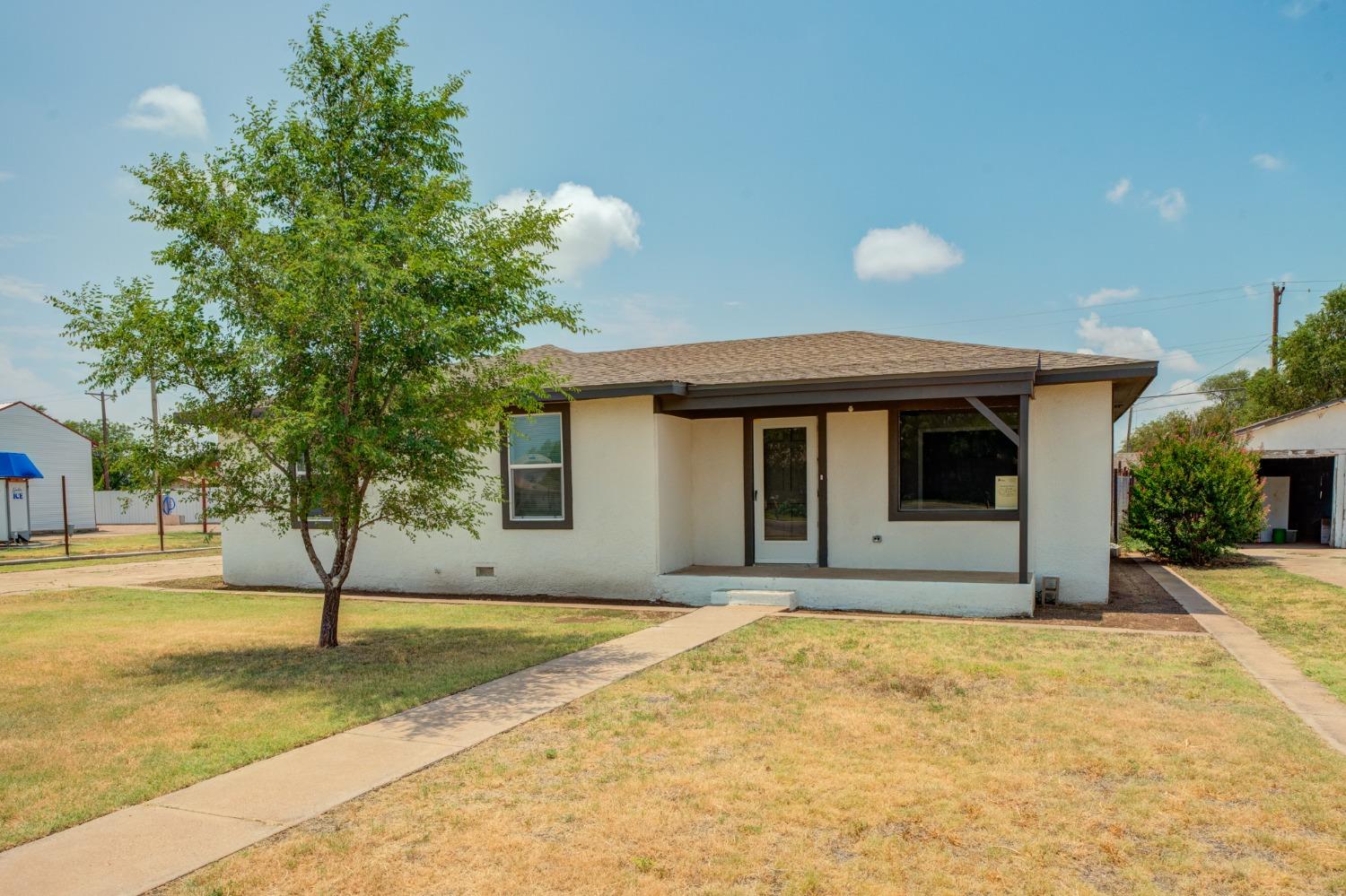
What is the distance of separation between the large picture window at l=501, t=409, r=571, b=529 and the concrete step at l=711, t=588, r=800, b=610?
8.71 feet

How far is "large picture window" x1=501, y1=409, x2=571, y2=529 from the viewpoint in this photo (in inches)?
477

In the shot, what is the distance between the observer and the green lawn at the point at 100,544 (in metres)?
23.7

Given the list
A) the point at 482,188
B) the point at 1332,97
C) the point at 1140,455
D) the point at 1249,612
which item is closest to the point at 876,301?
the point at 1140,455

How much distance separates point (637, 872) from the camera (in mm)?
3418

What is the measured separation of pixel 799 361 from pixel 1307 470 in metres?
19.7

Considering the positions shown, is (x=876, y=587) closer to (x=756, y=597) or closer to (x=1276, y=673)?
(x=756, y=597)

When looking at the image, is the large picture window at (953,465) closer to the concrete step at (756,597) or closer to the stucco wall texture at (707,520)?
the stucco wall texture at (707,520)

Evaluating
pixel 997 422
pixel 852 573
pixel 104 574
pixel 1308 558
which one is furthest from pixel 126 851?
pixel 1308 558

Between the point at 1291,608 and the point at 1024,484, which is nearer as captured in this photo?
the point at 1024,484

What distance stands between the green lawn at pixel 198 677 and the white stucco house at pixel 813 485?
130 cm

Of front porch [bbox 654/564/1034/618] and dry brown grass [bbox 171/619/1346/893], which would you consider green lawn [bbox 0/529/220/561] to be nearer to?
front porch [bbox 654/564/1034/618]

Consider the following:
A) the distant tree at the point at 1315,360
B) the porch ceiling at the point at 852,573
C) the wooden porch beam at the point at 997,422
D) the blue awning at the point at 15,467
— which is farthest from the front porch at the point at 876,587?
the distant tree at the point at 1315,360

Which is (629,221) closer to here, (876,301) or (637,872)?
(876,301)

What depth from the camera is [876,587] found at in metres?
10.3
